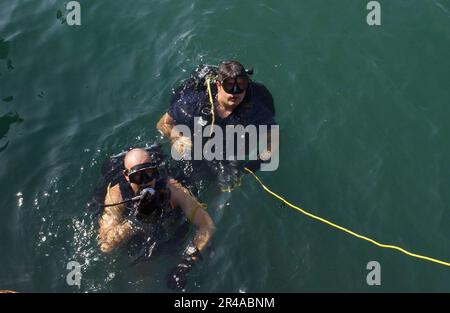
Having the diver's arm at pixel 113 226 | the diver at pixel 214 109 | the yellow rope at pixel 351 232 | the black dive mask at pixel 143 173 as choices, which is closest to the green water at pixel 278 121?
the yellow rope at pixel 351 232

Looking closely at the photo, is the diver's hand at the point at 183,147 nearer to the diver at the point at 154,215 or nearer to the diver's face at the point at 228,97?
the diver's face at the point at 228,97

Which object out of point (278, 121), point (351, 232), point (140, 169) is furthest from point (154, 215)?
point (278, 121)

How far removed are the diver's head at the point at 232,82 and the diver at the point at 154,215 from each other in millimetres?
1423

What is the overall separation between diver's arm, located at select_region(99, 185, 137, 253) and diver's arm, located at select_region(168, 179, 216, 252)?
67 cm

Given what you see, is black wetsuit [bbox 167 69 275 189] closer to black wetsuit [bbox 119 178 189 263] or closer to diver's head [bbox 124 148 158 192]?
black wetsuit [bbox 119 178 189 263]

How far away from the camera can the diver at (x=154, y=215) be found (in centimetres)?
643

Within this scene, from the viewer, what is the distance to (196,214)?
6.78m

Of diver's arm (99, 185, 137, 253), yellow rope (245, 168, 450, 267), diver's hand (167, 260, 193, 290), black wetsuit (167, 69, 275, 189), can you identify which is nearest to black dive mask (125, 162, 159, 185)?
diver's arm (99, 185, 137, 253)

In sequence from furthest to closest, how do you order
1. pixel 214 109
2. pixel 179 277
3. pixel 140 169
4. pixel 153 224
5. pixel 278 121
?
pixel 278 121 < pixel 214 109 < pixel 153 224 < pixel 179 277 < pixel 140 169

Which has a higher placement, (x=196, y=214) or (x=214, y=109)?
(x=214, y=109)

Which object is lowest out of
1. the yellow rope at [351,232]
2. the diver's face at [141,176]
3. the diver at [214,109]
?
the yellow rope at [351,232]

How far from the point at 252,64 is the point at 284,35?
2.90ft

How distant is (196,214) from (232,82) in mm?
1827

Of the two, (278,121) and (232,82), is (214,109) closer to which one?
(232,82)
